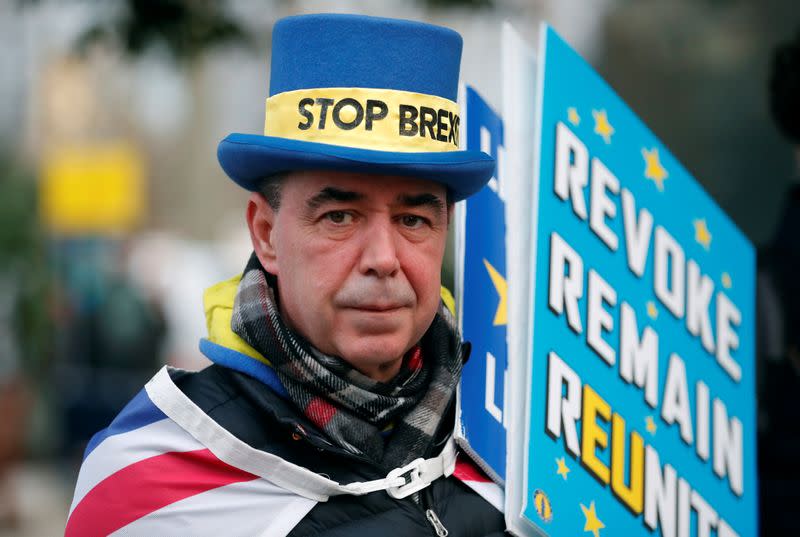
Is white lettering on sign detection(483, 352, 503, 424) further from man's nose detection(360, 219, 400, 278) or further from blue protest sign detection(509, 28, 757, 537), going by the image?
man's nose detection(360, 219, 400, 278)

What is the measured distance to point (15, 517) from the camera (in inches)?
326

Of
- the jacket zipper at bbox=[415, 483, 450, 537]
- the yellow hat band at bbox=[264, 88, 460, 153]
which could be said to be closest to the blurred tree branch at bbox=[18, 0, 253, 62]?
the yellow hat band at bbox=[264, 88, 460, 153]

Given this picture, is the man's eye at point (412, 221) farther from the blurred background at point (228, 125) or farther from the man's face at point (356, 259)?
the blurred background at point (228, 125)

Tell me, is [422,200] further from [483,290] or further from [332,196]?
[483,290]

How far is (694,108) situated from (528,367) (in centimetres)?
412

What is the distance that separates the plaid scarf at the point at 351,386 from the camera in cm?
217

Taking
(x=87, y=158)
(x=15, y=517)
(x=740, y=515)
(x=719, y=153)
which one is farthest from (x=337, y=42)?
(x=87, y=158)

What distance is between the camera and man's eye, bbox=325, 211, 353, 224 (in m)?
2.15

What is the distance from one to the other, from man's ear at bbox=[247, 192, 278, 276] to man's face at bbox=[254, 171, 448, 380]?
5 cm

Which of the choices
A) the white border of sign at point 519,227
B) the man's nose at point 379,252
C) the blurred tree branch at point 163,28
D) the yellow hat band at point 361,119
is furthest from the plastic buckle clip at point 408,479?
the blurred tree branch at point 163,28

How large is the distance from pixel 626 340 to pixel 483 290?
0.33m

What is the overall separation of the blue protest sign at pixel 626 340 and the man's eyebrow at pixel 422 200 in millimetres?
273

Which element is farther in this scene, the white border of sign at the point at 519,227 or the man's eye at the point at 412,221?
the white border of sign at the point at 519,227

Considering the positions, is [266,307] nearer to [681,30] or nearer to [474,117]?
[474,117]
